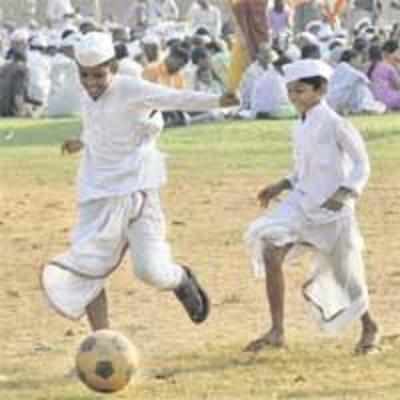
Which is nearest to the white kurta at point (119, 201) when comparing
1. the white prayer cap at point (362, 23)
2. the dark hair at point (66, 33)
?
the dark hair at point (66, 33)

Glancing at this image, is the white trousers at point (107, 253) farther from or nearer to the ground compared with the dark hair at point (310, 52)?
farther from the ground

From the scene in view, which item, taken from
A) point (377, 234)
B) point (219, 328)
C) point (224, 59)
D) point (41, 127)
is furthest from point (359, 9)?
point (219, 328)

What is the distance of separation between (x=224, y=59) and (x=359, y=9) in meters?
11.4

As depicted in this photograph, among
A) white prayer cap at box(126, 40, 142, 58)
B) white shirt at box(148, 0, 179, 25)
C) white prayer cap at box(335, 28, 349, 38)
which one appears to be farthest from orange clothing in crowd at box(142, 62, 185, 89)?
white shirt at box(148, 0, 179, 25)

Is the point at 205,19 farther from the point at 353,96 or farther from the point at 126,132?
the point at 126,132

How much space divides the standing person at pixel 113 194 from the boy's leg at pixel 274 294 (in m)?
0.49

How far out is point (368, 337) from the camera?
9555mm

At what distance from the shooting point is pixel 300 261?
12.8m

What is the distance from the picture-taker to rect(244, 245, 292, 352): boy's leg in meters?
9.40

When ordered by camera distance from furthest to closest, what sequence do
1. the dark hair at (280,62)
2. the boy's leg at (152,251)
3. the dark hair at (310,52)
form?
the dark hair at (280,62), the dark hair at (310,52), the boy's leg at (152,251)

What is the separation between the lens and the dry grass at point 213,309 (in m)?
8.80

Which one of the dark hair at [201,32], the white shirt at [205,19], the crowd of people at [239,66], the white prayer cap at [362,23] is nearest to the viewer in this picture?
the crowd of people at [239,66]

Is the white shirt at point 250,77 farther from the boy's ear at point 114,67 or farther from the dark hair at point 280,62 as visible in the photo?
the boy's ear at point 114,67

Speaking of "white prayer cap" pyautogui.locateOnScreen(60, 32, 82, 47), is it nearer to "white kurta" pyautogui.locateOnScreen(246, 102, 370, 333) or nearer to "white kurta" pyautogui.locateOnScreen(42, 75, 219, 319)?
"white kurta" pyautogui.locateOnScreen(246, 102, 370, 333)
